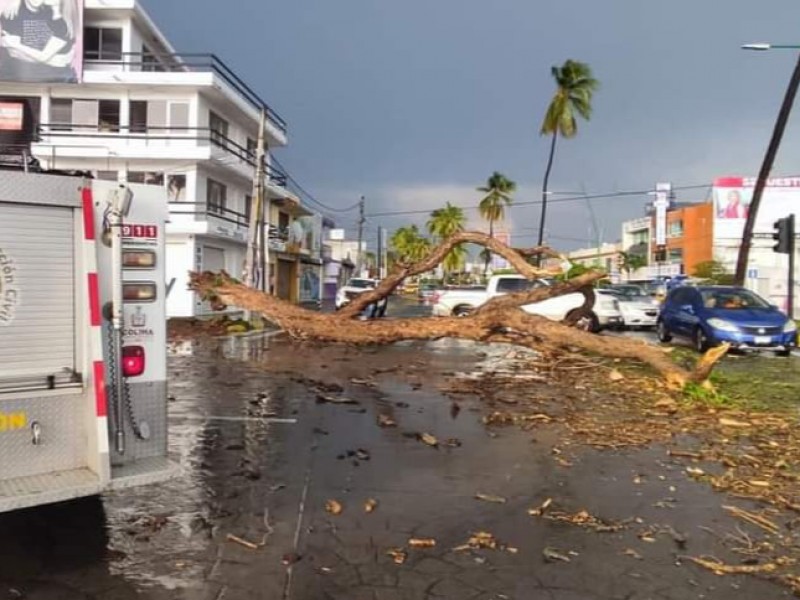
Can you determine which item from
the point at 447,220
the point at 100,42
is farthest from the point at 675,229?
the point at 100,42

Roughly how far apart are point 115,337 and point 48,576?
1.39 metres

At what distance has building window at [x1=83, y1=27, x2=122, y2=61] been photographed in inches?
1389

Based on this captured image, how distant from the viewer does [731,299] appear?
746 inches

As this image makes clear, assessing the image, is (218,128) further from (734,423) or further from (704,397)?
(734,423)

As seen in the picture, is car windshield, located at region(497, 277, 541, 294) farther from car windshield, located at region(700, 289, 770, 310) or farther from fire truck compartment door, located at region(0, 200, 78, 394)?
fire truck compartment door, located at region(0, 200, 78, 394)

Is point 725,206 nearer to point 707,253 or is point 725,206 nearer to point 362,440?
point 707,253

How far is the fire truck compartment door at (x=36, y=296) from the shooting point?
433 cm

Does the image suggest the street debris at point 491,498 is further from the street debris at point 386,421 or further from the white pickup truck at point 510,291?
the white pickup truck at point 510,291

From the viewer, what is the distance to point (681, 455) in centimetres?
771

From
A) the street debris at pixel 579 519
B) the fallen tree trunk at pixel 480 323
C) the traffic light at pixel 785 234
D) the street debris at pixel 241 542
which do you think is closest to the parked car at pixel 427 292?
the traffic light at pixel 785 234

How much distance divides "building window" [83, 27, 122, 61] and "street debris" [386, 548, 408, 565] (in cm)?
3495

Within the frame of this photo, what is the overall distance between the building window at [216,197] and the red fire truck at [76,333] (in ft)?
103

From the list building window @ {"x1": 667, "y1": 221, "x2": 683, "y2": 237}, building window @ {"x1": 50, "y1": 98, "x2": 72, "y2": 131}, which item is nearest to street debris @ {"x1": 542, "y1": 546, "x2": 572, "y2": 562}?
building window @ {"x1": 50, "y1": 98, "x2": 72, "y2": 131}

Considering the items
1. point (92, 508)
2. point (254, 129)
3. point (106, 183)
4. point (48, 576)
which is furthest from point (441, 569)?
point (254, 129)
